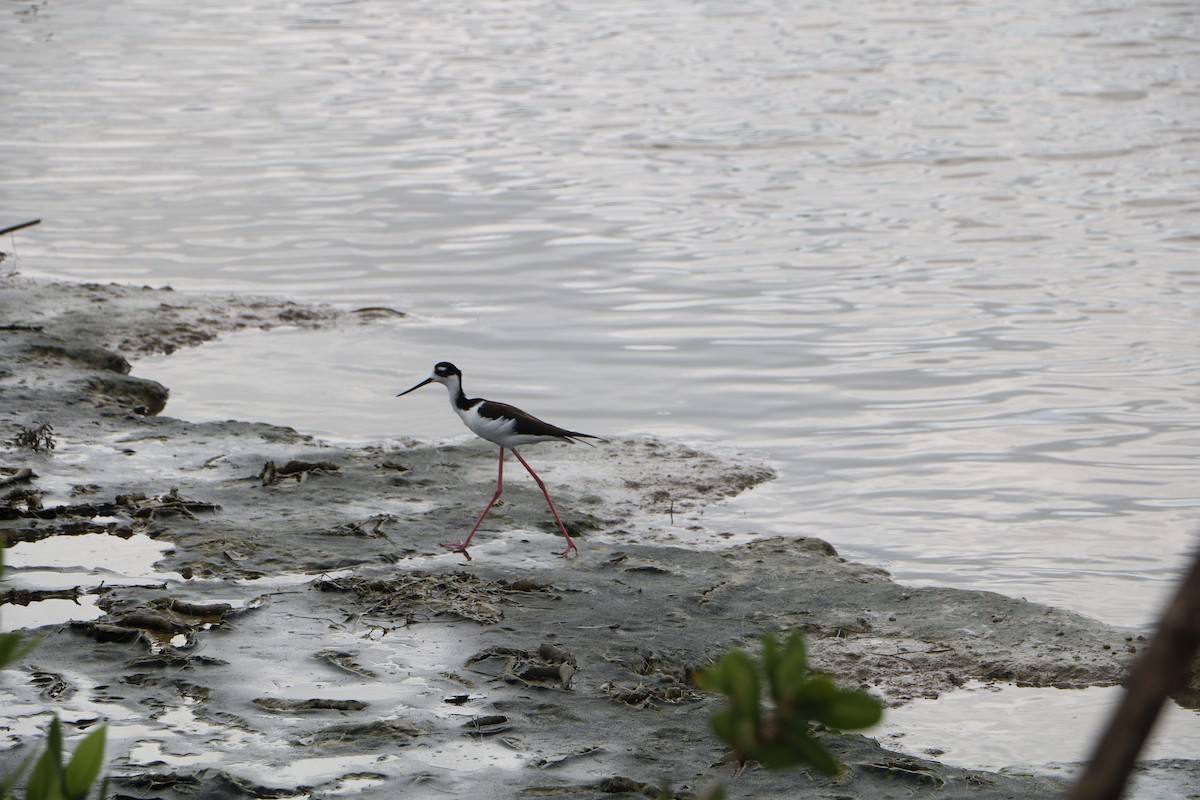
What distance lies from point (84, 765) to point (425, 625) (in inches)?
160

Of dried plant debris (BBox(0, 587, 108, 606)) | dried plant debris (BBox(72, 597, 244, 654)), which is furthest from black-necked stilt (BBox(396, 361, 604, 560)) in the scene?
dried plant debris (BBox(0, 587, 108, 606))

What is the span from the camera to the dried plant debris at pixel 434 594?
18.5 ft

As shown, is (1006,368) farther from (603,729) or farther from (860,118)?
(860,118)

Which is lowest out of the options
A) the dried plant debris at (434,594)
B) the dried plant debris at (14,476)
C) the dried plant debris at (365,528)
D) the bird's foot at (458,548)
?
the bird's foot at (458,548)

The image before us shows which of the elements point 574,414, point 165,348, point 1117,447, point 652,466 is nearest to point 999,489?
point 1117,447

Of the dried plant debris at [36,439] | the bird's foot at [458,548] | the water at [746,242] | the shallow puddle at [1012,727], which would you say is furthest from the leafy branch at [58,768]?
the dried plant debris at [36,439]

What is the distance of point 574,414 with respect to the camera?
9016 millimetres

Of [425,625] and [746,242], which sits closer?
[425,625]

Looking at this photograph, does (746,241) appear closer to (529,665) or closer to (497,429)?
(497,429)

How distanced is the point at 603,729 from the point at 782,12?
2439 cm

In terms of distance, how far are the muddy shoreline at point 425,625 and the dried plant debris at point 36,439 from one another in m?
0.11

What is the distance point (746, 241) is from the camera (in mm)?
13250

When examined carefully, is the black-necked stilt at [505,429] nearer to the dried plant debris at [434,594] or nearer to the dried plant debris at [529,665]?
the dried plant debris at [434,594]

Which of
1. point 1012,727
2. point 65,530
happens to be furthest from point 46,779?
point 65,530
